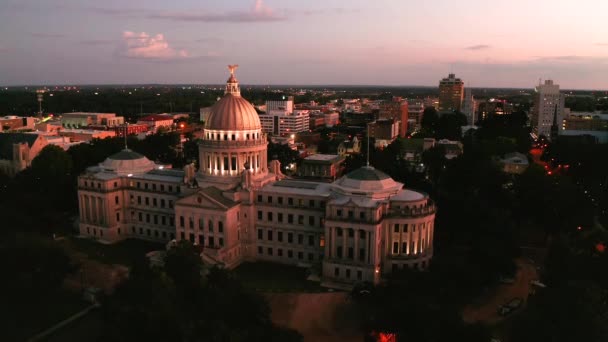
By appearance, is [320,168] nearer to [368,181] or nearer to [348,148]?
[348,148]

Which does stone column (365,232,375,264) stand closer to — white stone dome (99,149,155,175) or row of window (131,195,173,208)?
row of window (131,195,173,208)

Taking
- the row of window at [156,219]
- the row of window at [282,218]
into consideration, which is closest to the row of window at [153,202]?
the row of window at [156,219]

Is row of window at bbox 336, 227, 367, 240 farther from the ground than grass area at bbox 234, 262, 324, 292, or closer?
farther from the ground

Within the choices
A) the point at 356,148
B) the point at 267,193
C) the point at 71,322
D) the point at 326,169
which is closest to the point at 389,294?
the point at 267,193

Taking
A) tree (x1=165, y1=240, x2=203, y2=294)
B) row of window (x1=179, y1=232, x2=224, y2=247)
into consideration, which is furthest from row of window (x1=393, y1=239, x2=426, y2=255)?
tree (x1=165, y1=240, x2=203, y2=294)

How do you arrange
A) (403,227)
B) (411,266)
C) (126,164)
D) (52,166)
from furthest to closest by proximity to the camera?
(52,166) < (126,164) < (411,266) < (403,227)

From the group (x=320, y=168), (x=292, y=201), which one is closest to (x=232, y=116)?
(x=292, y=201)
